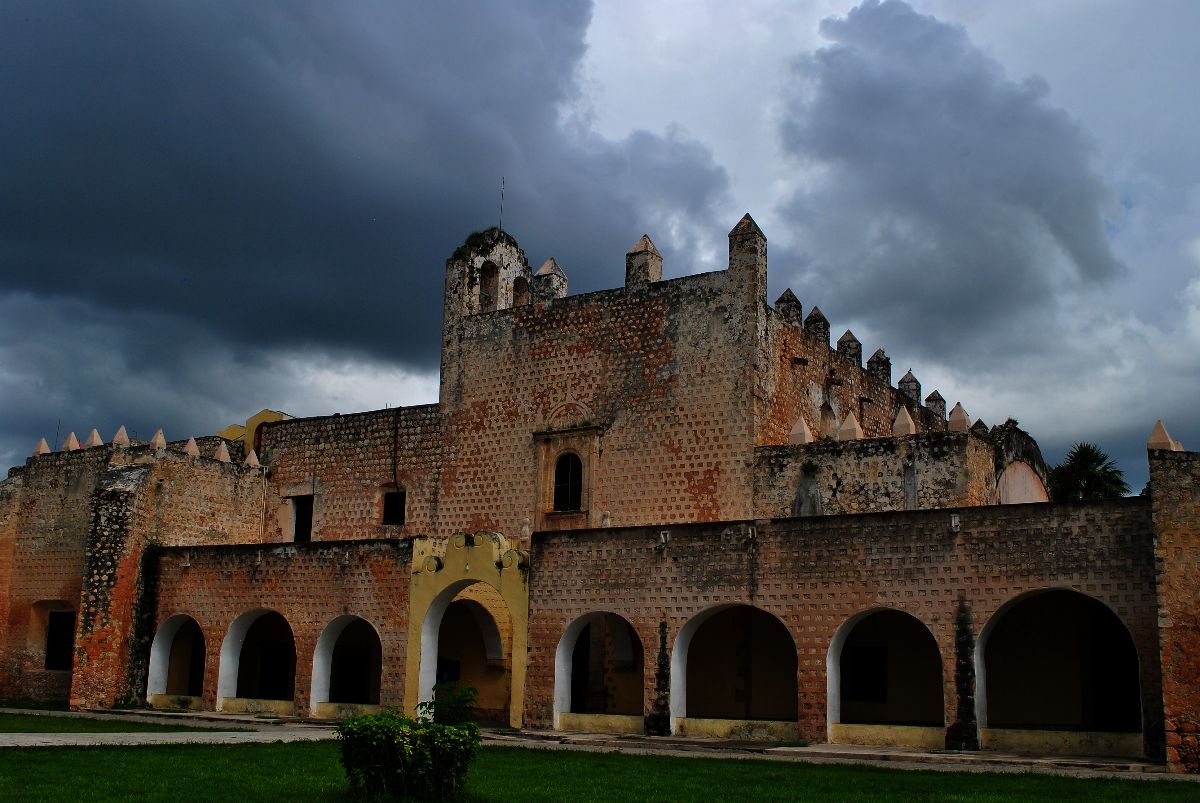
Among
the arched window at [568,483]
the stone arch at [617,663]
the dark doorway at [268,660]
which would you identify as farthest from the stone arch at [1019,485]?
the dark doorway at [268,660]

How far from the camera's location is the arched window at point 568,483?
25.7m

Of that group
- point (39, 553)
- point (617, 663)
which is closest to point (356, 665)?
point (617, 663)

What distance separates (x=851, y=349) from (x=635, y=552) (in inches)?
423

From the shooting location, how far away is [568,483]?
25844 millimetres

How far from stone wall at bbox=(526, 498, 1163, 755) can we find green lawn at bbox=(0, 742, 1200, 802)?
10.6 feet

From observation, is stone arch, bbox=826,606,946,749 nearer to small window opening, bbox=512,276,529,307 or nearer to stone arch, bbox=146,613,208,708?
small window opening, bbox=512,276,529,307

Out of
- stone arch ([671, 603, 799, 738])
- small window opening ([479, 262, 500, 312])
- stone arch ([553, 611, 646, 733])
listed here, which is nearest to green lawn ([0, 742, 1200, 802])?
stone arch ([671, 603, 799, 738])

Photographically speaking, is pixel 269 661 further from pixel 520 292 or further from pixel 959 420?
pixel 959 420

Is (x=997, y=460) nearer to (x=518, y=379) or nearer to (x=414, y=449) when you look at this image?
(x=518, y=379)

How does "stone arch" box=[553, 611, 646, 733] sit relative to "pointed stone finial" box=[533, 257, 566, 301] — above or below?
below

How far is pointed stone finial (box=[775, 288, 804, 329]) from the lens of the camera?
1021 inches

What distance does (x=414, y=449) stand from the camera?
1110 inches

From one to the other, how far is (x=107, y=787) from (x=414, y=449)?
54.3ft

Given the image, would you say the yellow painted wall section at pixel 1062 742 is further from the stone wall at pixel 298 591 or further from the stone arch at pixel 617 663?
the stone wall at pixel 298 591
